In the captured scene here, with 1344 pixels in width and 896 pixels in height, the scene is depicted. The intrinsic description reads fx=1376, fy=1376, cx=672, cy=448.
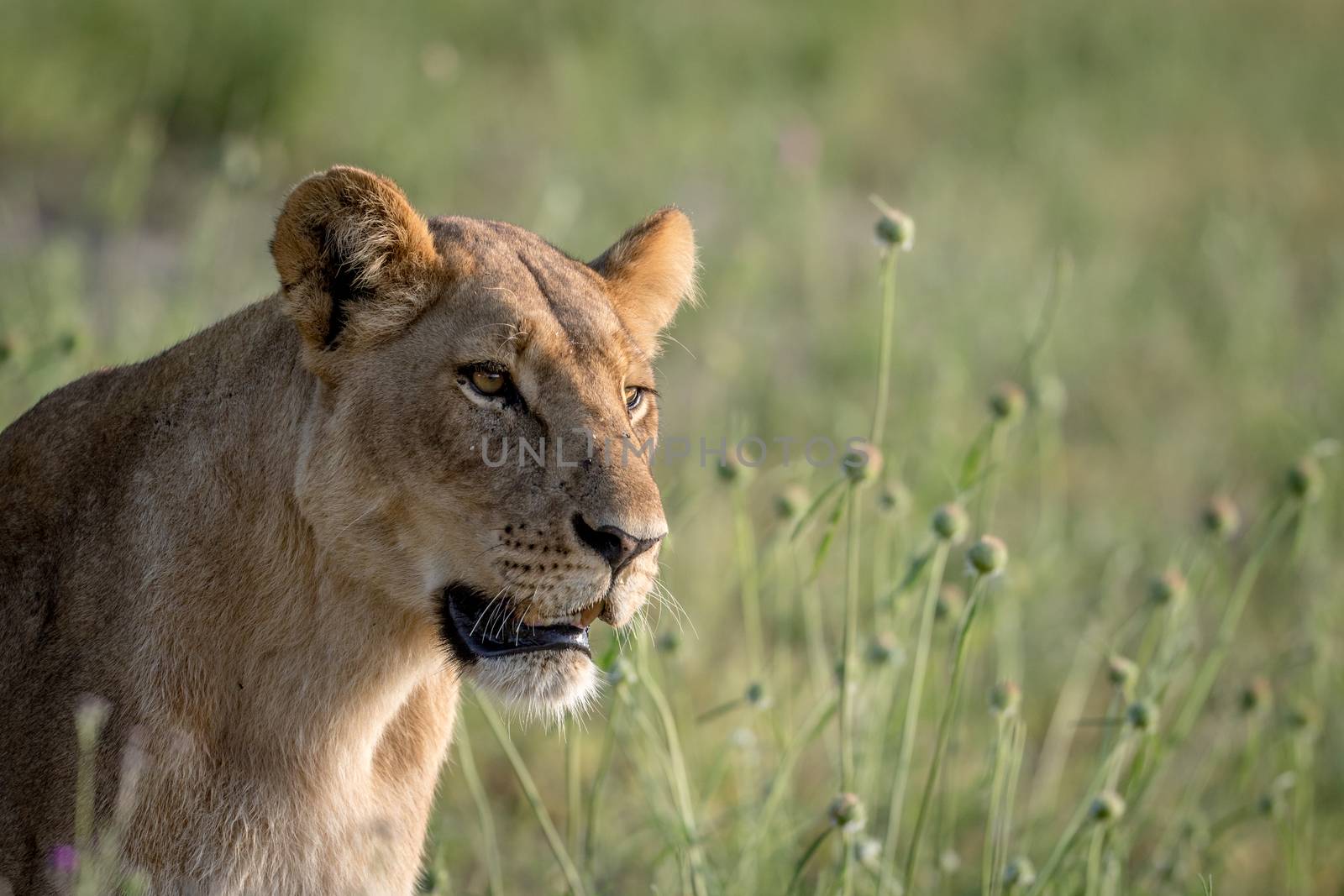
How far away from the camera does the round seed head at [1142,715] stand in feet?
9.59

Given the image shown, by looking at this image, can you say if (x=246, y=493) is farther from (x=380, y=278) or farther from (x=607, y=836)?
(x=607, y=836)

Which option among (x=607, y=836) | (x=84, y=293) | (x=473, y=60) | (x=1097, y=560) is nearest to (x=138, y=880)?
(x=607, y=836)

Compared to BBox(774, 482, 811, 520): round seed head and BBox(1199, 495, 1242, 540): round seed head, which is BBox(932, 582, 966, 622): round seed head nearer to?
BBox(774, 482, 811, 520): round seed head

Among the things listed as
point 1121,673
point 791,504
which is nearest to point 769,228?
point 791,504

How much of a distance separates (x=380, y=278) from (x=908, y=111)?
10527mm

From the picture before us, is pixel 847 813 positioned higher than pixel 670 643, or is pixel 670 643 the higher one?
pixel 847 813

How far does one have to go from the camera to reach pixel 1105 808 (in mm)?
2805

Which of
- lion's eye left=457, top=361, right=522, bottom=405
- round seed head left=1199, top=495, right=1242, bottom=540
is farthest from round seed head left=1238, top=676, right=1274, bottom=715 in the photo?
lion's eye left=457, top=361, right=522, bottom=405

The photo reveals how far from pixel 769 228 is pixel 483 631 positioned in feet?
20.4

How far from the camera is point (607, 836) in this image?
432 centimetres

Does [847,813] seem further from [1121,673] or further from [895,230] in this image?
[895,230]

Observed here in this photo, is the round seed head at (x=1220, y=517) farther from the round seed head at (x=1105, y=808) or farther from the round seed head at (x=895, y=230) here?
the round seed head at (x=895, y=230)

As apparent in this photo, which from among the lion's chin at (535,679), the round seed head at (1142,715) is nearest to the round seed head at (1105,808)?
the round seed head at (1142,715)

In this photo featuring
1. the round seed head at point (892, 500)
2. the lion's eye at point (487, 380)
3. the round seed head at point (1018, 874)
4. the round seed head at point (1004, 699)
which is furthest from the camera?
the round seed head at point (892, 500)
